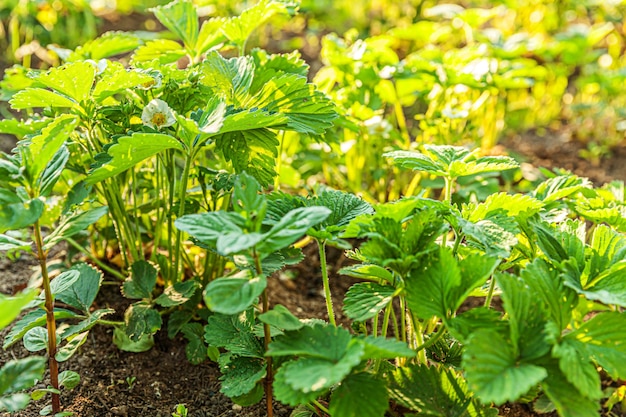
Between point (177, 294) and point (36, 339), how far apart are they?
26 centimetres

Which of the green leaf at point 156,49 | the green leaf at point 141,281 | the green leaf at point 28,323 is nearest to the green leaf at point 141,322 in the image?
the green leaf at point 141,281

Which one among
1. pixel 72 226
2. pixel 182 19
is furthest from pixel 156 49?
pixel 72 226

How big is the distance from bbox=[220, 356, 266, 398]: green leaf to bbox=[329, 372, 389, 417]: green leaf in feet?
0.42

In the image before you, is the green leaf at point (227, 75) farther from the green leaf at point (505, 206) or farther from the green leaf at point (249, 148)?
the green leaf at point (505, 206)

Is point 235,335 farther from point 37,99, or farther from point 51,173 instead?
point 37,99

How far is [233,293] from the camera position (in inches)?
33.8

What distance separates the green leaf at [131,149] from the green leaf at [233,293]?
0.26 meters

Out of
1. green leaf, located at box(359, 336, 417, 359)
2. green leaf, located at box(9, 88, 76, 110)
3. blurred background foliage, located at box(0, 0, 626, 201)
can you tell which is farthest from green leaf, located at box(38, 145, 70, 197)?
blurred background foliage, located at box(0, 0, 626, 201)

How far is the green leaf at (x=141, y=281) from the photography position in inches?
48.6

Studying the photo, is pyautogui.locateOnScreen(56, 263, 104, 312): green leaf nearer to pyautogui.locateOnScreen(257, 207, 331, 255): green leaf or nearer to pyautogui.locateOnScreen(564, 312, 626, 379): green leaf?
pyautogui.locateOnScreen(257, 207, 331, 255): green leaf

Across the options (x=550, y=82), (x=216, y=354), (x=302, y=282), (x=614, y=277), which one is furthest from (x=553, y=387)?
(x=550, y=82)

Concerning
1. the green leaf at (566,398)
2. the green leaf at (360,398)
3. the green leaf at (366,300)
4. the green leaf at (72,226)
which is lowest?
the green leaf at (360,398)

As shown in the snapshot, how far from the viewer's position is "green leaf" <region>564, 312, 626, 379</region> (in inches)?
33.8

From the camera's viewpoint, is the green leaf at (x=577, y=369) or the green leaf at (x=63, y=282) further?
the green leaf at (x=63, y=282)
